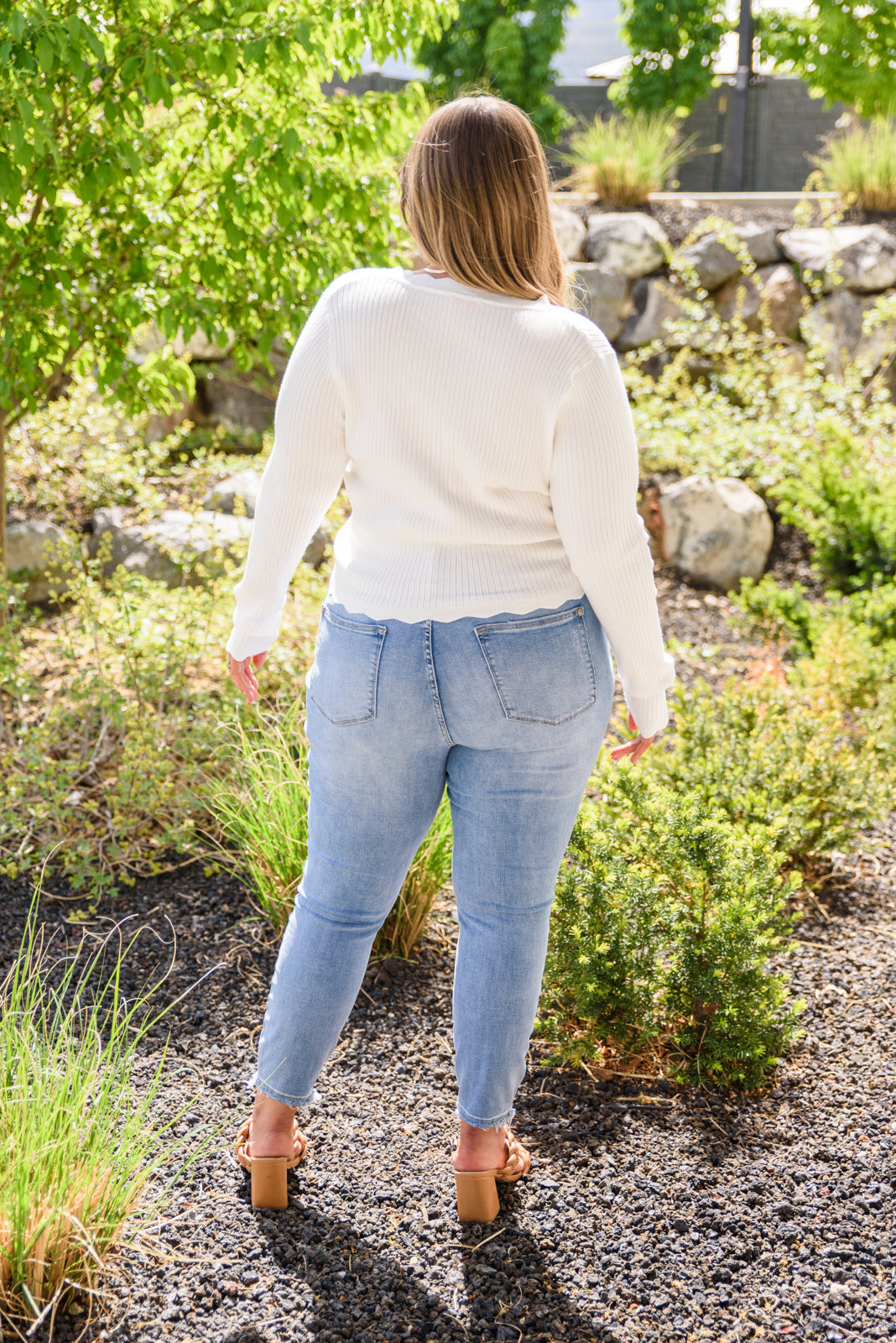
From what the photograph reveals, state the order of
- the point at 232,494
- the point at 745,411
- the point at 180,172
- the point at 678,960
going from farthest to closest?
the point at 745,411 → the point at 232,494 → the point at 180,172 → the point at 678,960

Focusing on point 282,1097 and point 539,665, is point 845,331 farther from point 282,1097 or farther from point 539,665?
point 282,1097

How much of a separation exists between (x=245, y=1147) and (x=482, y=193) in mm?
1578

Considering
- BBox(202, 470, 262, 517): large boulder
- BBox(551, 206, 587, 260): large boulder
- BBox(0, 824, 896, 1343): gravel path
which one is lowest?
BBox(0, 824, 896, 1343): gravel path

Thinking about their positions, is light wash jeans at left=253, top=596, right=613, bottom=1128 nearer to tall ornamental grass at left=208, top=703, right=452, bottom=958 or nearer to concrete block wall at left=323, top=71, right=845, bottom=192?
tall ornamental grass at left=208, top=703, right=452, bottom=958

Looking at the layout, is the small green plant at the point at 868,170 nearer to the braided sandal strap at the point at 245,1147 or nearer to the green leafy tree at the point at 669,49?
the green leafy tree at the point at 669,49

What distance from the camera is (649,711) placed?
1.64 metres

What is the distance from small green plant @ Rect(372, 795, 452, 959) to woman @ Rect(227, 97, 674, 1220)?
2.79ft

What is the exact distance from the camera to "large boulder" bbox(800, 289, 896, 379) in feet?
22.1

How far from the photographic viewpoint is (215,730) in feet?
9.86

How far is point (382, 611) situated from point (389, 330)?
373 millimetres

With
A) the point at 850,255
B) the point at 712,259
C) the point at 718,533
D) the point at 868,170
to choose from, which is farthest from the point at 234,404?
the point at 868,170

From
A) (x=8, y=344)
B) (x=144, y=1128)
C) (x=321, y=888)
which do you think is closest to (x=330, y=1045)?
(x=321, y=888)

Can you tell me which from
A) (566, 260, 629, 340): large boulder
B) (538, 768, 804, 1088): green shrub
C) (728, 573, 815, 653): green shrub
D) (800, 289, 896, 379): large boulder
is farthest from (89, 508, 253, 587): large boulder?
(800, 289, 896, 379): large boulder

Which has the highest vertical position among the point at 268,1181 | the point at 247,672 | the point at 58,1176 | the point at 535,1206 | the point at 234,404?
the point at 247,672
